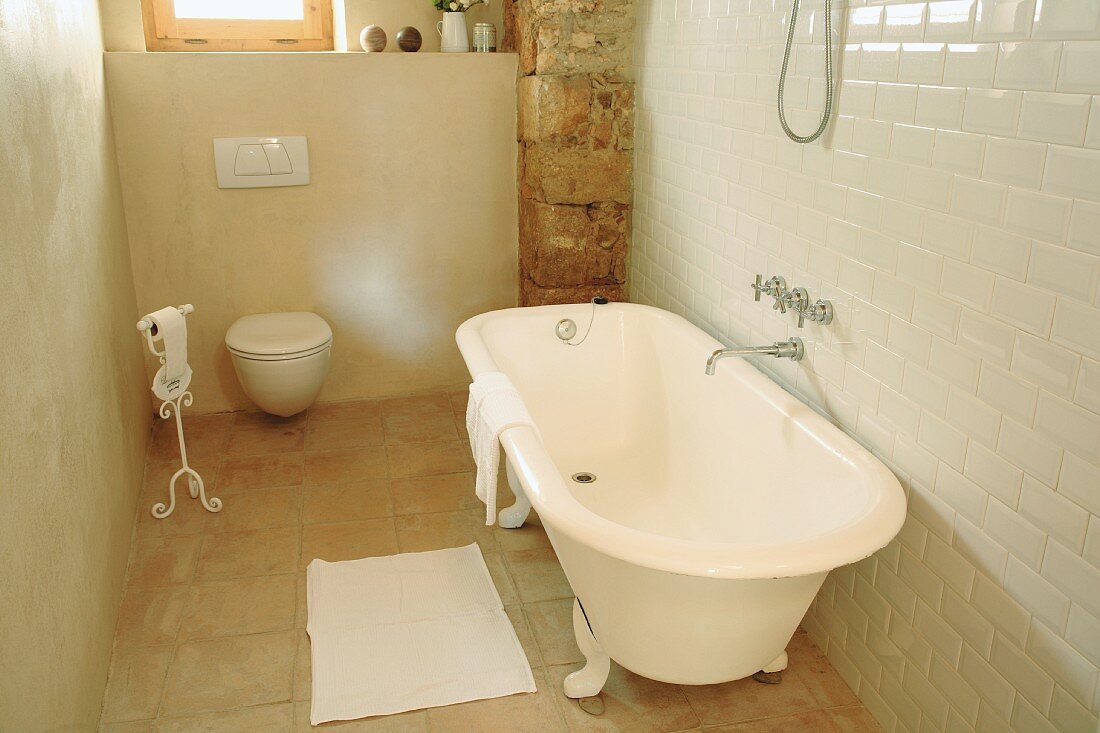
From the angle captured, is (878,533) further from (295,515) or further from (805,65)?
(295,515)

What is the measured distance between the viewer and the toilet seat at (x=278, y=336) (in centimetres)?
361

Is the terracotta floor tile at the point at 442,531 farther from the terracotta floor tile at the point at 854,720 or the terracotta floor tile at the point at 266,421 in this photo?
the terracotta floor tile at the point at 854,720

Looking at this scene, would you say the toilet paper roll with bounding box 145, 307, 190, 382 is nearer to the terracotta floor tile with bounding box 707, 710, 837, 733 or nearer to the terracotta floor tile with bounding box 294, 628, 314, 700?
the terracotta floor tile with bounding box 294, 628, 314, 700

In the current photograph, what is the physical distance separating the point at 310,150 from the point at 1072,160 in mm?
3065

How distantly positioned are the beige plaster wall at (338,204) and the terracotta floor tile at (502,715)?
2.22 metres

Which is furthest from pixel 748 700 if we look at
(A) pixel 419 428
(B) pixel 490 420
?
(A) pixel 419 428

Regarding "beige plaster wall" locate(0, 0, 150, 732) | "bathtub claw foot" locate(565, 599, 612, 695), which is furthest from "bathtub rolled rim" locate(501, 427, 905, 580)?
"beige plaster wall" locate(0, 0, 150, 732)

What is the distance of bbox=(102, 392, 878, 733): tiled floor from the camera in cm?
232

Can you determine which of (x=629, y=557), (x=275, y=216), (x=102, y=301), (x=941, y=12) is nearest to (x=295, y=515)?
(x=102, y=301)

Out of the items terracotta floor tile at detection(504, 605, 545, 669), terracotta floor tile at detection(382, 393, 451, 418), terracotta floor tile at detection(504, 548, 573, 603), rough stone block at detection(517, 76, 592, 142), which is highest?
rough stone block at detection(517, 76, 592, 142)

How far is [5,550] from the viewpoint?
1.69 m

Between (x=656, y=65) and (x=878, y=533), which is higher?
(x=656, y=65)

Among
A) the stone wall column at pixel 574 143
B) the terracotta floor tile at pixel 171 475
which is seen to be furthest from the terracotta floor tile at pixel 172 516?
the stone wall column at pixel 574 143

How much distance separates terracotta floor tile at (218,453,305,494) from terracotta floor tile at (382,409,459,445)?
42cm
